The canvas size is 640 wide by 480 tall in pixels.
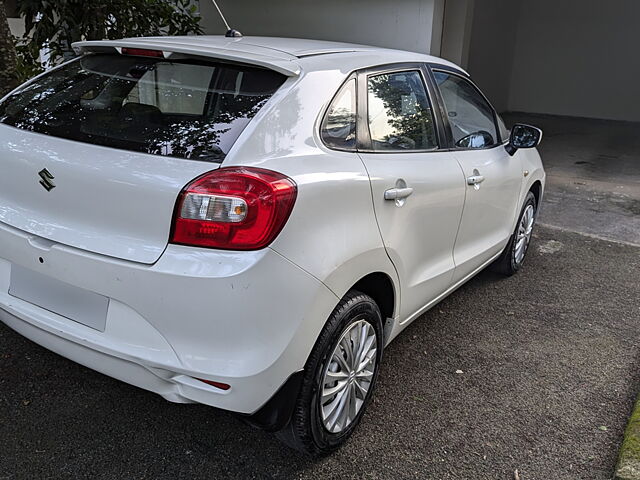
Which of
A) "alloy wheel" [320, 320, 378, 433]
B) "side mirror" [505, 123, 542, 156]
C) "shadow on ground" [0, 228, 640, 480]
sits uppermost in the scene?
"side mirror" [505, 123, 542, 156]

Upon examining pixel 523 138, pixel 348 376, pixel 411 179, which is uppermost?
pixel 411 179

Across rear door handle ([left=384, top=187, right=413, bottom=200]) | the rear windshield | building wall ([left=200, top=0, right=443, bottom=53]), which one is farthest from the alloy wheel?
building wall ([left=200, top=0, right=443, bottom=53])

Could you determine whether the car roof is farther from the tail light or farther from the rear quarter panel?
the tail light

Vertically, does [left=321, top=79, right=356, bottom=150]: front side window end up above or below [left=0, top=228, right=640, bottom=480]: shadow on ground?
above

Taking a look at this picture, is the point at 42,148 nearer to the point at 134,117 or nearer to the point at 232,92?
the point at 134,117

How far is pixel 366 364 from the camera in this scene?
8.64 ft

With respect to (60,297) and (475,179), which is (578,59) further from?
(60,297)

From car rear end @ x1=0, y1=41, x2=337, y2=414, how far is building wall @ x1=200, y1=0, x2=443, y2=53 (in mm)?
6218

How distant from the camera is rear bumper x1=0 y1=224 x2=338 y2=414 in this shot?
1.96 metres

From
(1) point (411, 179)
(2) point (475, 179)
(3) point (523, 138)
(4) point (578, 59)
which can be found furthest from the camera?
(4) point (578, 59)

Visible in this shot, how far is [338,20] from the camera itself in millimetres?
8656

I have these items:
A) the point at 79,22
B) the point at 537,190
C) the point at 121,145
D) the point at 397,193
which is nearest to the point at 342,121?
the point at 397,193

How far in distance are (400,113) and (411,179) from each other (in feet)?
1.29

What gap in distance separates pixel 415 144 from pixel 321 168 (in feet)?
2.92
